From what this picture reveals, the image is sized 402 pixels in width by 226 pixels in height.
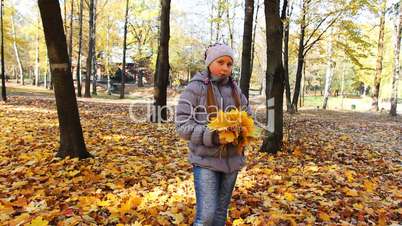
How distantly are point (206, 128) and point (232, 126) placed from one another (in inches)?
9.8

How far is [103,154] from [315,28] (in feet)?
58.2

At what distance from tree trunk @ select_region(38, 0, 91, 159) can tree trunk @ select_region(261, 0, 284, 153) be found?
4083 mm

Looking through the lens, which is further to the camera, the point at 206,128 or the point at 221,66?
the point at 221,66

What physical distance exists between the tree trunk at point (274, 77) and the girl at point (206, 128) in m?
4.88

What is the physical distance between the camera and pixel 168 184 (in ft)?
18.1

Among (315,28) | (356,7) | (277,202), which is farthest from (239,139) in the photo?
(315,28)

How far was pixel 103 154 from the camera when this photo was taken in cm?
717

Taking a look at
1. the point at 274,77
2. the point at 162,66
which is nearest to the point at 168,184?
the point at 274,77

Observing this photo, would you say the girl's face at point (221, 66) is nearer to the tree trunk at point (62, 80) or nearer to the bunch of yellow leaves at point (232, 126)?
the bunch of yellow leaves at point (232, 126)

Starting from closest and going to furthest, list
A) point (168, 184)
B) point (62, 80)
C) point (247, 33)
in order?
1. point (168, 184)
2. point (62, 80)
3. point (247, 33)

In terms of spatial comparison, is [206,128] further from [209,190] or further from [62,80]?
[62,80]

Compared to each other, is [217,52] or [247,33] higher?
[247,33]

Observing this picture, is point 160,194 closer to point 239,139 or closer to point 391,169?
point 239,139

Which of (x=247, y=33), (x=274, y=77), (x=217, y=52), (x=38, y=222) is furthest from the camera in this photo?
(x=247, y=33)
